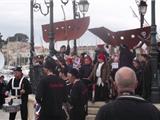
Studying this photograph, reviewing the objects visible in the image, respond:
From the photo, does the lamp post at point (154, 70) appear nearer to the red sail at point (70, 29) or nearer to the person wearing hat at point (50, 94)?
the red sail at point (70, 29)

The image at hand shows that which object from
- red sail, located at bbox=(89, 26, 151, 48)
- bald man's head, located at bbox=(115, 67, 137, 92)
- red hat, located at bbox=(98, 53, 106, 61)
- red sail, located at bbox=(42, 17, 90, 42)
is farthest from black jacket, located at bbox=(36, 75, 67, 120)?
red sail, located at bbox=(42, 17, 90, 42)

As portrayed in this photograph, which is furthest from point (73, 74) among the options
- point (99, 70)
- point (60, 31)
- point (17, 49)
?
point (17, 49)

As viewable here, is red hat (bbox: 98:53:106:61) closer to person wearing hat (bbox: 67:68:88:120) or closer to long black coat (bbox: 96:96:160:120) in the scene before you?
person wearing hat (bbox: 67:68:88:120)

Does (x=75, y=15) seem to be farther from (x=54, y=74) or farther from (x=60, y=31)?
(x=54, y=74)

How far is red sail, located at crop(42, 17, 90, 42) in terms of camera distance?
1894cm

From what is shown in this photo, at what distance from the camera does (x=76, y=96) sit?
1091 cm

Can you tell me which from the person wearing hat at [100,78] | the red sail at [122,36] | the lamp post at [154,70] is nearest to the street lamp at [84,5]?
the red sail at [122,36]

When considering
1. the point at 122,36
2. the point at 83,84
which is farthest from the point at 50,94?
the point at 122,36

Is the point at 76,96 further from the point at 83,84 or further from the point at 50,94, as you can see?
the point at 50,94

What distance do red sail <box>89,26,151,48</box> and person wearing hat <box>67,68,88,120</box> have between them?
5.45 metres

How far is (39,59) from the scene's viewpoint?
21391 mm

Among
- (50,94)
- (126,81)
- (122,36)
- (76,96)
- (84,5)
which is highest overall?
(84,5)

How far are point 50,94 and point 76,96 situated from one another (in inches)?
48.2

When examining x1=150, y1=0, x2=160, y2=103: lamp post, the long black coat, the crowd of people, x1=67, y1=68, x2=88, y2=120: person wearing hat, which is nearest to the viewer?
the long black coat
